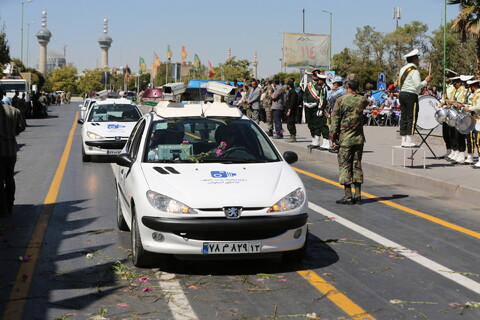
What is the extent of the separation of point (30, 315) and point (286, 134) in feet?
75.1

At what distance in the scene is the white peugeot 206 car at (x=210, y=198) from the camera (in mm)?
6512

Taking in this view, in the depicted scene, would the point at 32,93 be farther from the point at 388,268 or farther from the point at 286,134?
the point at 388,268

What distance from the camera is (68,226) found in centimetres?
934

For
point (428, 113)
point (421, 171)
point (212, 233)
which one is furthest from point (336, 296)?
point (428, 113)

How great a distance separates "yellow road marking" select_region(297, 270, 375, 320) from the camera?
5484 millimetres

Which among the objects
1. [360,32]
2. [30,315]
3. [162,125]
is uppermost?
[360,32]

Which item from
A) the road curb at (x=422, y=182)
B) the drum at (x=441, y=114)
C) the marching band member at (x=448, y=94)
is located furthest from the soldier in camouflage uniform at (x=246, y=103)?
the drum at (x=441, y=114)

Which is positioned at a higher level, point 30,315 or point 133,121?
point 133,121

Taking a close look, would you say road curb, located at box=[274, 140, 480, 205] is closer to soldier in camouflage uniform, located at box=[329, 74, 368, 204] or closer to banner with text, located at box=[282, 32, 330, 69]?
soldier in camouflage uniform, located at box=[329, 74, 368, 204]

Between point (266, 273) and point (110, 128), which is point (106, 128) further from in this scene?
point (266, 273)

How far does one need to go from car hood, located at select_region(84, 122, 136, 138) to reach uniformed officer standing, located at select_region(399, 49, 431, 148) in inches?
259

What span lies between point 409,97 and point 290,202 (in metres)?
8.75

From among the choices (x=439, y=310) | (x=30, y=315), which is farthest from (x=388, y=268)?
(x=30, y=315)

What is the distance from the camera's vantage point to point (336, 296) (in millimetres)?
6008
